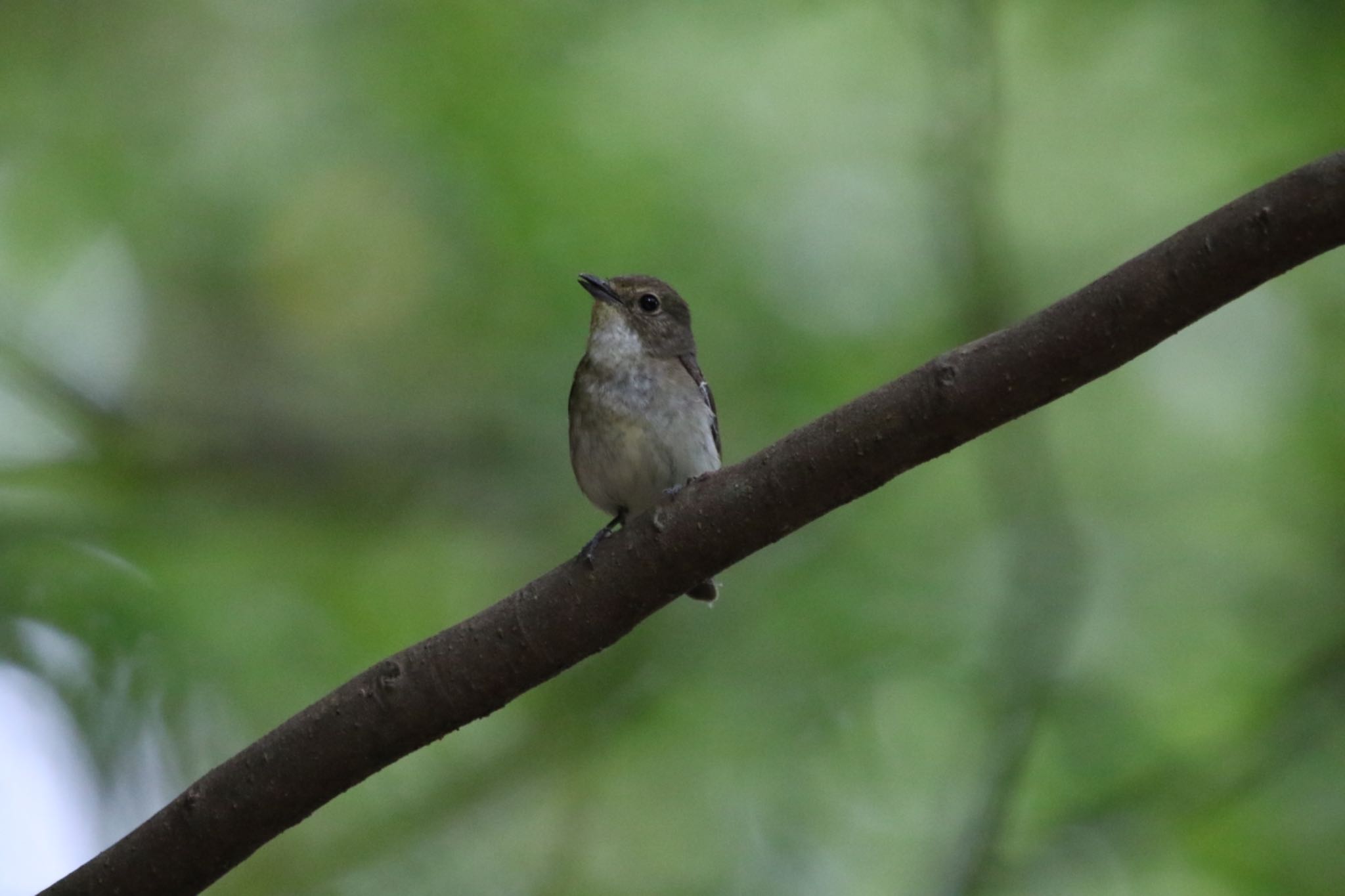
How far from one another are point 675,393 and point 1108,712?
256 centimetres

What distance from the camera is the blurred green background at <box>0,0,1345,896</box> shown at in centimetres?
630

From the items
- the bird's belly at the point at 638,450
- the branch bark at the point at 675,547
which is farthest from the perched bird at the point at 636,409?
the branch bark at the point at 675,547

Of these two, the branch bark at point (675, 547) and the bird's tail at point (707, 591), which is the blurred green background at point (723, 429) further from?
the branch bark at point (675, 547)

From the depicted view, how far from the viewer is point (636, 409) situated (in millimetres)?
5254

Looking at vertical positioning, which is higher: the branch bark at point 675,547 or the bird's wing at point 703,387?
the bird's wing at point 703,387

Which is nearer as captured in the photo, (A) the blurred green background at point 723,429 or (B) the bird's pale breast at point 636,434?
(B) the bird's pale breast at point 636,434

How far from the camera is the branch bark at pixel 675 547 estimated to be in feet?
10.3

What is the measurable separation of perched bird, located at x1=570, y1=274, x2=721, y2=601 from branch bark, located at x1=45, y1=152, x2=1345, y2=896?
3.61 feet

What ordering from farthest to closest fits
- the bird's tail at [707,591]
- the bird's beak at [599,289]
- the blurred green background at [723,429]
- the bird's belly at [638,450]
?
the blurred green background at [723,429]
the bird's beak at [599,289]
the bird's tail at [707,591]
the bird's belly at [638,450]

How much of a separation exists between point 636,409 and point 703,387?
50cm

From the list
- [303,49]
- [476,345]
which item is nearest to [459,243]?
[476,345]

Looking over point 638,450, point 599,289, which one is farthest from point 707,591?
Result: point 599,289

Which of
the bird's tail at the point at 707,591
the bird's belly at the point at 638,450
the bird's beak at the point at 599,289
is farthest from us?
the bird's beak at the point at 599,289

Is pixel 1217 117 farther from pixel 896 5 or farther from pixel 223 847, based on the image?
pixel 223 847
